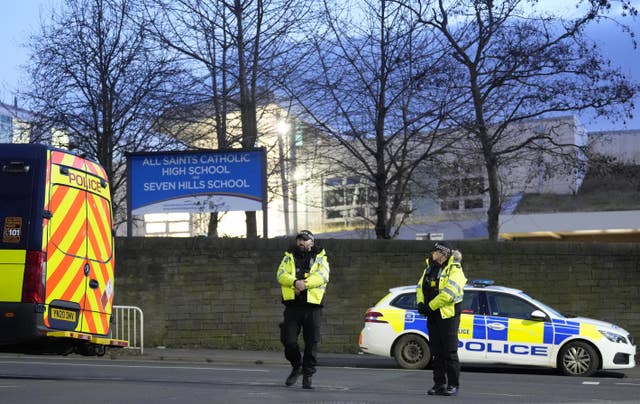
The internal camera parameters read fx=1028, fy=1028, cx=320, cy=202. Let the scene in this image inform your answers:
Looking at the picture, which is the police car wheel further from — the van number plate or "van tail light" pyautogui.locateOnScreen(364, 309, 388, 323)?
the van number plate

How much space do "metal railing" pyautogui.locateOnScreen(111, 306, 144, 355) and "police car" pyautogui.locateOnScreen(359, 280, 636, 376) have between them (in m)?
5.15

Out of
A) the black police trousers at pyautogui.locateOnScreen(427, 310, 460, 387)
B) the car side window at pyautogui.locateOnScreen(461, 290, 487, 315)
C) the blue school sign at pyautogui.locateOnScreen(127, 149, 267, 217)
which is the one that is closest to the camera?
the black police trousers at pyautogui.locateOnScreen(427, 310, 460, 387)

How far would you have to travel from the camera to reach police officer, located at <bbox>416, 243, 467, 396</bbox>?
11.0 metres

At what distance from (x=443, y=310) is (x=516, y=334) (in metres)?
5.50

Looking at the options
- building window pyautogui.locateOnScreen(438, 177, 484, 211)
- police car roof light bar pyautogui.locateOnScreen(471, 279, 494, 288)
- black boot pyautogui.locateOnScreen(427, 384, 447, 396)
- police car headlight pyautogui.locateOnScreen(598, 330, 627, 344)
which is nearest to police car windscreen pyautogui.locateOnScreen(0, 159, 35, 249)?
black boot pyautogui.locateOnScreen(427, 384, 447, 396)

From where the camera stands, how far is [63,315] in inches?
439

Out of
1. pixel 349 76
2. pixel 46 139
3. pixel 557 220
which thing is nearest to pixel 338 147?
pixel 349 76

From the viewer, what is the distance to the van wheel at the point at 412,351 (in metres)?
16.4

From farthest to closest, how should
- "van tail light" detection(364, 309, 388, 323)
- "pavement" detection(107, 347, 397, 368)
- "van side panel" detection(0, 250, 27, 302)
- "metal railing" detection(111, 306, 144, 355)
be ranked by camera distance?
1. "metal railing" detection(111, 306, 144, 355)
2. "pavement" detection(107, 347, 397, 368)
3. "van tail light" detection(364, 309, 388, 323)
4. "van side panel" detection(0, 250, 27, 302)

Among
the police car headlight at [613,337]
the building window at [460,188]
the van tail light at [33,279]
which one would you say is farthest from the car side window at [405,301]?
the van tail light at [33,279]

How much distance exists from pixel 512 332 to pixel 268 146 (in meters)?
9.47

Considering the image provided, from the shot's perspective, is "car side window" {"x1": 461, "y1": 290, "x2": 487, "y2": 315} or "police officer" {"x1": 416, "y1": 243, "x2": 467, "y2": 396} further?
"car side window" {"x1": 461, "y1": 290, "x2": 487, "y2": 315}

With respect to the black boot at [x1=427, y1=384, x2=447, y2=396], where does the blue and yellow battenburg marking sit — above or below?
above

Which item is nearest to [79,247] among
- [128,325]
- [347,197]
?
[128,325]
